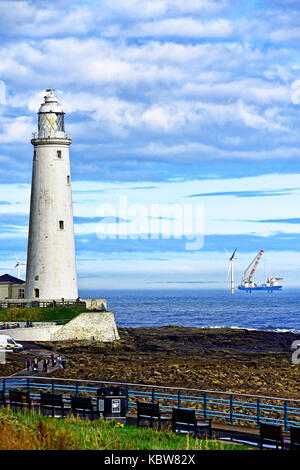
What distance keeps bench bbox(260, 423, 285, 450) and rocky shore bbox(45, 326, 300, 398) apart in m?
20.4

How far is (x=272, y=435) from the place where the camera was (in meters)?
16.4

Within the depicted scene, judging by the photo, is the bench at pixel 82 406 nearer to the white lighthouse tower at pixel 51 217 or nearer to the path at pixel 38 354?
the path at pixel 38 354

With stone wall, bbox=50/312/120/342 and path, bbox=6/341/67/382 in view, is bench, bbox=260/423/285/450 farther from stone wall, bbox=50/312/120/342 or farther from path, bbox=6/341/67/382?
stone wall, bbox=50/312/120/342

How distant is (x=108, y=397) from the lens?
67.2 feet

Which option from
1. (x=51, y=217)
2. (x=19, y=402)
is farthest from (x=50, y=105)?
(x=19, y=402)

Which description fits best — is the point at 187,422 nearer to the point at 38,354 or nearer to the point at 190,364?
the point at 190,364

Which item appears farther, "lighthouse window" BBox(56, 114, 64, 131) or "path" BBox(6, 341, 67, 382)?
"lighthouse window" BBox(56, 114, 64, 131)

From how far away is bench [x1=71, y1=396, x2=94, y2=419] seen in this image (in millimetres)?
20500

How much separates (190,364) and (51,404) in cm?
2766

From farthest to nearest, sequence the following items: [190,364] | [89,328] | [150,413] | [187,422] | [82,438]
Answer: [89,328], [190,364], [150,413], [187,422], [82,438]

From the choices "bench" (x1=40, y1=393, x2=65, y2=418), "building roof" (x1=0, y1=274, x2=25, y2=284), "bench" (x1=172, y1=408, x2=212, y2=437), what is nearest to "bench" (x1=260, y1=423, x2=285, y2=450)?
"bench" (x1=172, y1=408, x2=212, y2=437)

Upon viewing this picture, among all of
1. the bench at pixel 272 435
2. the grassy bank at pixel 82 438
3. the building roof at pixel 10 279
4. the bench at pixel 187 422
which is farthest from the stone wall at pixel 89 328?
the bench at pixel 272 435

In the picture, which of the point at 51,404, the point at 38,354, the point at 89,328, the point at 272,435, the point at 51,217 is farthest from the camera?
the point at 51,217
